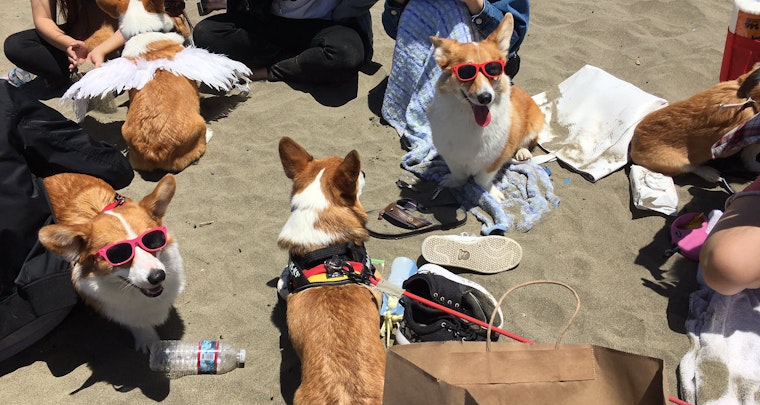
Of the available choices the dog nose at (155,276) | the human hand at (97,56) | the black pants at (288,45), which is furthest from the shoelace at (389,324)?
the human hand at (97,56)

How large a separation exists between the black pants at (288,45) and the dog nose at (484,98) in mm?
1769

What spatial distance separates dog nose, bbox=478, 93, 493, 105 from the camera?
282cm

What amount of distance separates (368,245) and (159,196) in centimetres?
130

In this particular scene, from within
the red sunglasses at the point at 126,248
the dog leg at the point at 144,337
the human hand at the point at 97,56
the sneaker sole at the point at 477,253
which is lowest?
the sneaker sole at the point at 477,253

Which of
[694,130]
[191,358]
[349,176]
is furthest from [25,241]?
[694,130]

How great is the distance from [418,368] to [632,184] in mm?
2609

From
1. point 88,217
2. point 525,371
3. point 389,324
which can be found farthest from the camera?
point 389,324

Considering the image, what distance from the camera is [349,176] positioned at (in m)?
2.26

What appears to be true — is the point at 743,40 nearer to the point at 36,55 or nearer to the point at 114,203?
the point at 114,203

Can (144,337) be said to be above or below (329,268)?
below

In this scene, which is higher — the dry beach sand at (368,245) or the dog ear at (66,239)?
the dog ear at (66,239)

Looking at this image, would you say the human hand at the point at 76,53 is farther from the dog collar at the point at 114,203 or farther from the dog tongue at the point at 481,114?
the dog tongue at the point at 481,114

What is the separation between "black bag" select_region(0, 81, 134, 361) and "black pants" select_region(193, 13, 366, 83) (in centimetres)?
220

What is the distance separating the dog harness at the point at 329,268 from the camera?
2.25 metres
